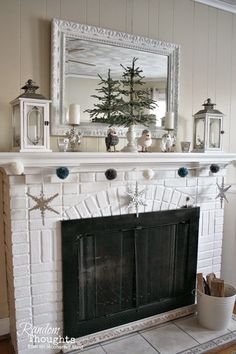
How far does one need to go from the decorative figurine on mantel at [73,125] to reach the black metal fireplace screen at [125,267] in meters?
0.51

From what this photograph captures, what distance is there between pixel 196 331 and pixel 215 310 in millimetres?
214

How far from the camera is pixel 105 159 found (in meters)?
1.90

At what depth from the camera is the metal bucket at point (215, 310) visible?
2.15 meters

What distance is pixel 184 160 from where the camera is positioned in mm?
2176

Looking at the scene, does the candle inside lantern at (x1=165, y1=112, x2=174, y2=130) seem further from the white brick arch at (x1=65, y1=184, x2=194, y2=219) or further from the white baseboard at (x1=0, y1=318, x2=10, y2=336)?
the white baseboard at (x1=0, y1=318, x2=10, y2=336)

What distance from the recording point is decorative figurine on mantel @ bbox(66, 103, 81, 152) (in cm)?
197

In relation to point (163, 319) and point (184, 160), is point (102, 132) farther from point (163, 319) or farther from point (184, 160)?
point (163, 319)

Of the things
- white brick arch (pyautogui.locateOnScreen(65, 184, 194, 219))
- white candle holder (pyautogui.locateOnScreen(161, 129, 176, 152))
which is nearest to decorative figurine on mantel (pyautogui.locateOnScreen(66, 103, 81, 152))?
white brick arch (pyautogui.locateOnScreen(65, 184, 194, 219))

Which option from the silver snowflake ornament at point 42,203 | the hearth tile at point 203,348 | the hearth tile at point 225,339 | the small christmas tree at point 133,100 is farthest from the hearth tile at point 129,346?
the small christmas tree at point 133,100

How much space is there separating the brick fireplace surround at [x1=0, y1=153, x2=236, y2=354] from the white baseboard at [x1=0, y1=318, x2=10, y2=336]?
3.1 inches

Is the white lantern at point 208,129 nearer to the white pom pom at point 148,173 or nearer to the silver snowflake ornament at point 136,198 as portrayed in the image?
the white pom pom at point 148,173

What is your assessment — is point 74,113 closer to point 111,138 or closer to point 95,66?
point 111,138

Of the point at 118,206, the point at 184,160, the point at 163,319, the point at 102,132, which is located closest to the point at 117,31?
the point at 102,132

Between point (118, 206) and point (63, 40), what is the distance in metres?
1.16
